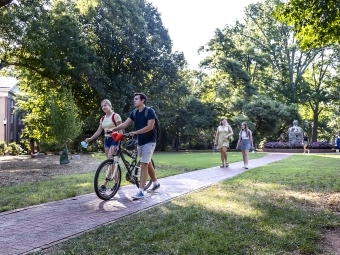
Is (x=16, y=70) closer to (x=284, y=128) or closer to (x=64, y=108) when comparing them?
(x=64, y=108)

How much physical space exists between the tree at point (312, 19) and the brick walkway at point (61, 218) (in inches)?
161

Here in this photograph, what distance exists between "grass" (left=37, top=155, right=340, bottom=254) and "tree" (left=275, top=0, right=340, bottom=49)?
3.36m

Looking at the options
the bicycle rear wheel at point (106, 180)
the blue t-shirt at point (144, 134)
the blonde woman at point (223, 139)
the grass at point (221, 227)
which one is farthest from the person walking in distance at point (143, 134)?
the blonde woman at point (223, 139)

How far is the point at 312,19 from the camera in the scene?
679cm

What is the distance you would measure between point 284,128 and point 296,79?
7.13 m

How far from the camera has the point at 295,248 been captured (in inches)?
132

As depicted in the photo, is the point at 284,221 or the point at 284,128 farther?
the point at 284,128

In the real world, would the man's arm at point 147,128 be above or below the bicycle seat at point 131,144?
above

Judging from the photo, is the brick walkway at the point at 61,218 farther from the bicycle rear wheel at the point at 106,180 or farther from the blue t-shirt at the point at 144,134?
the blue t-shirt at the point at 144,134

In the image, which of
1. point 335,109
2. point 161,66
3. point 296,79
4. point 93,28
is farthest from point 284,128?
point 93,28

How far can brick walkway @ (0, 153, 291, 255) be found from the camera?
365 centimetres

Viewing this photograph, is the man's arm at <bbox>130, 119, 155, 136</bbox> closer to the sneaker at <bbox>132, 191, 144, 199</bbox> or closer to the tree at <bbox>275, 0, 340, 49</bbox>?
the sneaker at <bbox>132, 191, 144, 199</bbox>

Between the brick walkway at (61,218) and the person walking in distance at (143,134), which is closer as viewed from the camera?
the brick walkway at (61,218)

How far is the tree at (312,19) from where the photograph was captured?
6399 mm
